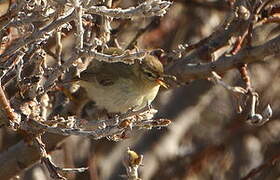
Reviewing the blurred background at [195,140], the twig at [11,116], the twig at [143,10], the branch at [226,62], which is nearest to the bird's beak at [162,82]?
the branch at [226,62]

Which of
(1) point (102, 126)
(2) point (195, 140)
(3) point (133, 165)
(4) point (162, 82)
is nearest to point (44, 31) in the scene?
(1) point (102, 126)

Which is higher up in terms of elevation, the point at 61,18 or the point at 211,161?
the point at 61,18

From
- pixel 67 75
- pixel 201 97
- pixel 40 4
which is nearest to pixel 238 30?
pixel 67 75

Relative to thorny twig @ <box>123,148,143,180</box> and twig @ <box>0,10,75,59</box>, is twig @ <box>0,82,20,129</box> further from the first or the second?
thorny twig @ <box>123,148,143,180</box>

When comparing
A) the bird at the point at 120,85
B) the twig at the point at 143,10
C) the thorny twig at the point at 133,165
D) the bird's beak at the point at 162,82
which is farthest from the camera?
the bird at the point at 120,85

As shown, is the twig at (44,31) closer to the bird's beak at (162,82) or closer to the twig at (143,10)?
the twig at (143,10)

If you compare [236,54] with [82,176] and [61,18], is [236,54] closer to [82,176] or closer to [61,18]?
[61,18]

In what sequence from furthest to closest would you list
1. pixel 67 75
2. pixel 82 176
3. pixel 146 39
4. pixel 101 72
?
pixel 146 39, pixel 82 176, pixel 101 72, pixel 67 75

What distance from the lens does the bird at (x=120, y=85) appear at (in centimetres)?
477

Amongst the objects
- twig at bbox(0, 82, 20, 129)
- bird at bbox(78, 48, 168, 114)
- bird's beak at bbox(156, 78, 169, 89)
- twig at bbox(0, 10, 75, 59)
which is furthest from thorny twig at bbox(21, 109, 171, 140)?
bird at bbox(78, 48, 168, 114)

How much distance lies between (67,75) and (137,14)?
1.74m

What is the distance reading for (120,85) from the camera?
499 centimetres

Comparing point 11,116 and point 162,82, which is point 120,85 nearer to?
point 162,82

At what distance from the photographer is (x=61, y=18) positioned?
7.84 feet
